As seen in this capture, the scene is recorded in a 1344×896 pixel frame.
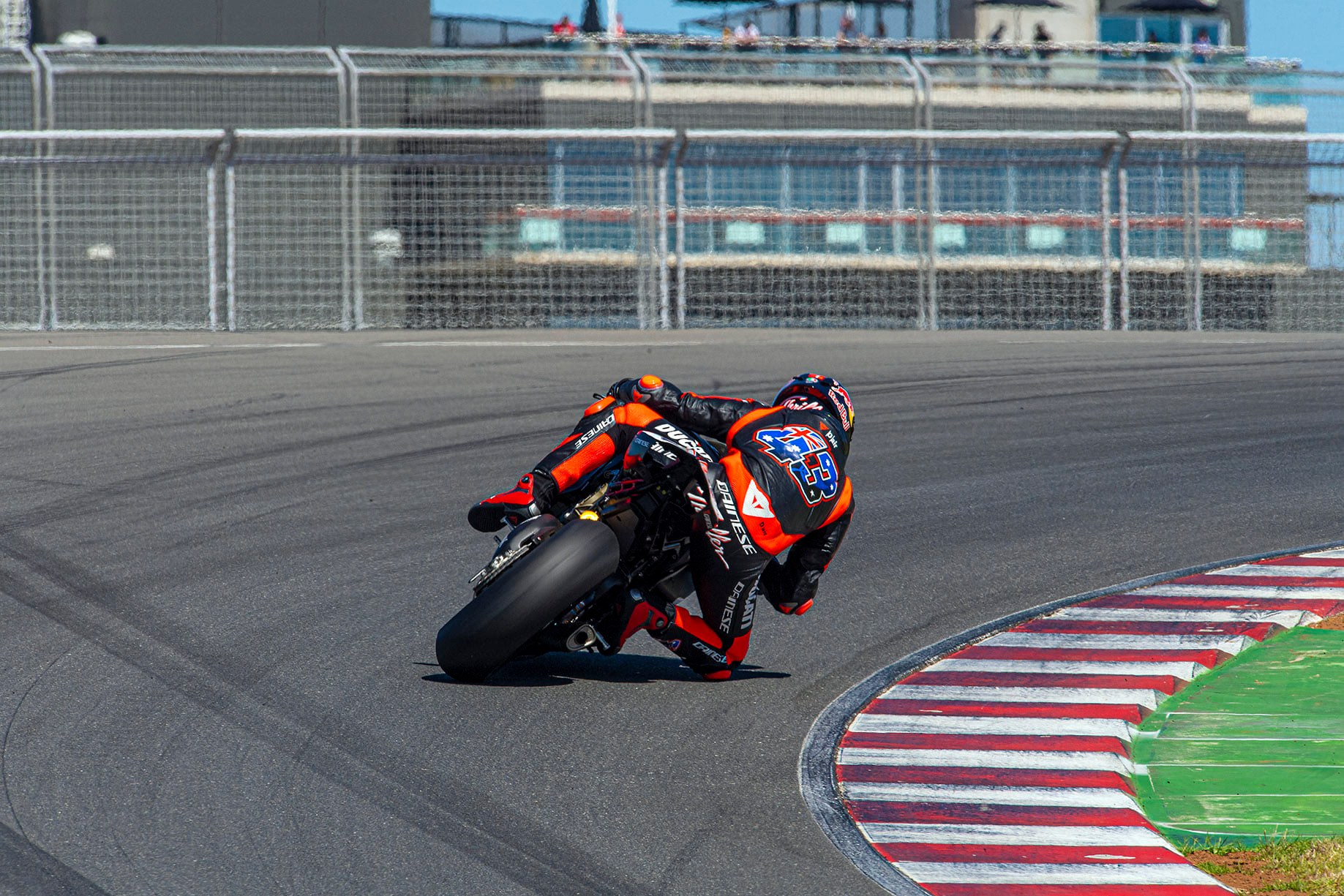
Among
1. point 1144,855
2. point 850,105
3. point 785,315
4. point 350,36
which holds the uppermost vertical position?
point 350,36

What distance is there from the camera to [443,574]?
22.7ft

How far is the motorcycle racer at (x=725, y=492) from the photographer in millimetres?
5316

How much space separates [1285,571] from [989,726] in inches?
110

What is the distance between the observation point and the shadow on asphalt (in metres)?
5.51

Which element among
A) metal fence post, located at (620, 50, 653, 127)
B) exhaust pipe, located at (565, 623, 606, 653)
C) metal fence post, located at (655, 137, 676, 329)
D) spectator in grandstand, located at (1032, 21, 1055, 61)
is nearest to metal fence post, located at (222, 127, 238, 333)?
metal fence post, located at (620, 50, 653, 127)

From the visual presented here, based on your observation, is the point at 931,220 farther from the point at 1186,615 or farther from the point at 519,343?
the point at 1186,615

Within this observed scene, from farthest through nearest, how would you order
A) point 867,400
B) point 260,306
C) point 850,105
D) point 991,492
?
point 850,105
point 260,306
point 867,400
point 991,492

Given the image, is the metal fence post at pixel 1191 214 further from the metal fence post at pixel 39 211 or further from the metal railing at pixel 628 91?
the metal fence post at pixel 39 211

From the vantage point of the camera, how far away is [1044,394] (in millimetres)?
11727

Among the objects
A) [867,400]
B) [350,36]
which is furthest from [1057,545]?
[350,36]

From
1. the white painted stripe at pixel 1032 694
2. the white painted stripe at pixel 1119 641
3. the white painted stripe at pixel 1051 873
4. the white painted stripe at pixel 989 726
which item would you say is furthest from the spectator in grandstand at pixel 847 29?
the white painted stripe at pixel 1051 873

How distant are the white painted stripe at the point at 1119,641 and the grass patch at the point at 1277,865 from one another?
1.94 m

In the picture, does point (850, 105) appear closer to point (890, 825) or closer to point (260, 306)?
point (260, 306)

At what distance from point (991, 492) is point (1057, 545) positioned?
1.10 m
